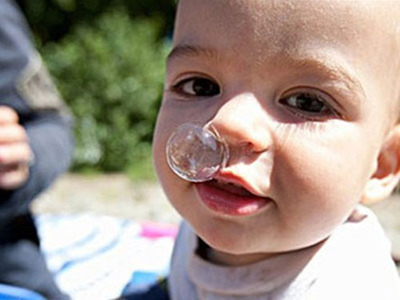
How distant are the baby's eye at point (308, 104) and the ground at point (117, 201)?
2.40m

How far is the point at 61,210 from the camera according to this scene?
11.3 ft

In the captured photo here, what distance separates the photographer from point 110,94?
4.04 meters

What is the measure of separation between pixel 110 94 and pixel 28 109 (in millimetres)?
2523

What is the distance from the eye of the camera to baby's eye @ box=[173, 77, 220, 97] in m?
0.81

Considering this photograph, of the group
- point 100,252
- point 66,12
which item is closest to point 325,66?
point 100,252

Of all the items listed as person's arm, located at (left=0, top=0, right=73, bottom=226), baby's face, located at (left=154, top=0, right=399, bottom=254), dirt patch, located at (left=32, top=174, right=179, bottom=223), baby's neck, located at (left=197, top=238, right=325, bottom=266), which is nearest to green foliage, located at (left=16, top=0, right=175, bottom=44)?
dirt patch, located at (left=32, top=174, right=179, bottom=223)

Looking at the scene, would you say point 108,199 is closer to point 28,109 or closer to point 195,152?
point 28,109

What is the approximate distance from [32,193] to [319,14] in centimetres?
87

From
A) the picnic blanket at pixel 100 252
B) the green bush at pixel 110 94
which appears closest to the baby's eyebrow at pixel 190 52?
the picnic blanket at pixel 100 252

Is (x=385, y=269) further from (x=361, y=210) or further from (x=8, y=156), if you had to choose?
(x=8, y=156)

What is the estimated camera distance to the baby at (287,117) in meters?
0.76

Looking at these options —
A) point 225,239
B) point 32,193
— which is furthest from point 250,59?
point 32,193

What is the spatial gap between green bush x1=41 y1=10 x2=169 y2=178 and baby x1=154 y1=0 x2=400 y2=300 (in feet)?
10.5

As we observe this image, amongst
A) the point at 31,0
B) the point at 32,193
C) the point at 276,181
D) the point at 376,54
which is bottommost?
the point at 31,0
